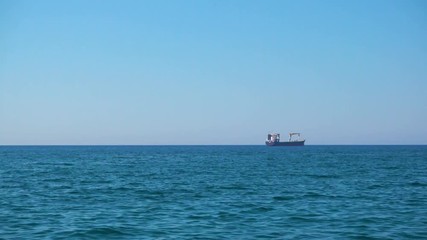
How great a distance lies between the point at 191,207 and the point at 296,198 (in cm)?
697

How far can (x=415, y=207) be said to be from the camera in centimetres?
2547

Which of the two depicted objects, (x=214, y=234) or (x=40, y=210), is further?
(x=40, y=210)

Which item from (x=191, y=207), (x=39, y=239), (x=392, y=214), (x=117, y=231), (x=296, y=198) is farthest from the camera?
(x=296, y=198)

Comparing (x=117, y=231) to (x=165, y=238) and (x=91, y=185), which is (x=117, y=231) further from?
(x=91, y=185)

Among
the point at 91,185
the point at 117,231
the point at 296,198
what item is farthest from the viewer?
the point at 91,185

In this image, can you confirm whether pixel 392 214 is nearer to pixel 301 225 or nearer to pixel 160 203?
pixel 301 225

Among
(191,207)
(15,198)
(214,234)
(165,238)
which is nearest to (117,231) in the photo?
(165,238)

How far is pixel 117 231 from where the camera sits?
63.6ft

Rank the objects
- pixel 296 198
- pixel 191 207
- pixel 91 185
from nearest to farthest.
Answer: pixel 191 207
pixel 296 198
pixel 91 185

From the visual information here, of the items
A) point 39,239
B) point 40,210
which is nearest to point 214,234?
point 39,239

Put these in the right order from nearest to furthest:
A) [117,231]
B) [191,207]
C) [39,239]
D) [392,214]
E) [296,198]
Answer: [39,239] → [117,231] → [392,214] → [191,207] → [296,198]

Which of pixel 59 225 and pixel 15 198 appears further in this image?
pixel 15 198

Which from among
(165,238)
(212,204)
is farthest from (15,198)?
(165,238)

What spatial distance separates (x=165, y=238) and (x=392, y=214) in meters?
11.2
